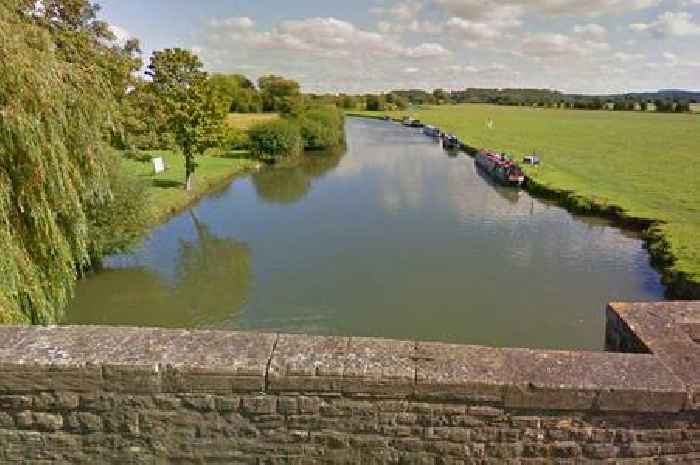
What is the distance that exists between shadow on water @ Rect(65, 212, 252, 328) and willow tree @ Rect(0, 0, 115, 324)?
5.81m

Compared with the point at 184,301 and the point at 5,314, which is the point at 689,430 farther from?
the point at 184,301

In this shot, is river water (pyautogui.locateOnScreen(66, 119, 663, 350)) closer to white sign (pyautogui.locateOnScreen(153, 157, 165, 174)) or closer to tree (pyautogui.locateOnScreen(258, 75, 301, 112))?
white sign (pyautogui.locateOnScreen(153, 157, 165, 174))

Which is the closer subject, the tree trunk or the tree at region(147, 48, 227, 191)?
the tree at region(147, 48, 227, 191)

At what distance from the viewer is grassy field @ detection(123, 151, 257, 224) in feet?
72.5

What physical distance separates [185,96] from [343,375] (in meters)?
23.9

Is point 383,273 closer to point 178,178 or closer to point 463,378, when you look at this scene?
point 463,378

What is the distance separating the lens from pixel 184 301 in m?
13.5

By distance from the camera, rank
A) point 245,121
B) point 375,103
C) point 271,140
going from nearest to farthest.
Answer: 1. point 271,140
2. point 245,121
3. point 375,103

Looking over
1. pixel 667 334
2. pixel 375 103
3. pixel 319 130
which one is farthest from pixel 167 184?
pixel 375 103

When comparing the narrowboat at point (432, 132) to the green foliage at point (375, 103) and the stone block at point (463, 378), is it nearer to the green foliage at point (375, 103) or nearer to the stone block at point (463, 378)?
the stone block at point (463, 378)

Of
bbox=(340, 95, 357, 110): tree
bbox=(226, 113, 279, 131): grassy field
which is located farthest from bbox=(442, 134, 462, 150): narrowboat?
bbox=(340, 95, 357, 110): tree

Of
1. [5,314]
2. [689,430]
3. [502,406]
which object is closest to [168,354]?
[502,406]

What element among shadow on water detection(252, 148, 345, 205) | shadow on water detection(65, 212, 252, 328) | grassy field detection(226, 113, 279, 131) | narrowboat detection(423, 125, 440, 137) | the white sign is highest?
grassy field detection(226, 113, 279, 131)

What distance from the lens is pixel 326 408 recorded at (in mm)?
2604
